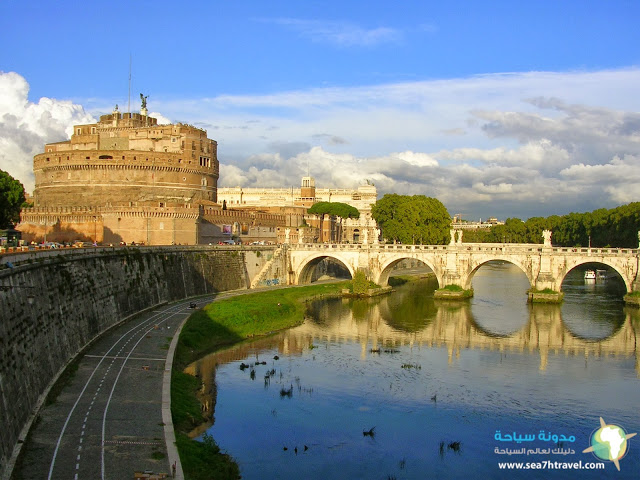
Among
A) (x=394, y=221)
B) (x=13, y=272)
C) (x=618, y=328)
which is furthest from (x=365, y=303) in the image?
(x=13, y=272)

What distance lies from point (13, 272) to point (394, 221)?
6287cm

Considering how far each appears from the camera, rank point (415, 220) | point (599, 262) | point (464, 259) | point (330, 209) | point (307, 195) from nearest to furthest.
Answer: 1. point (599, 262)
2. point (464, 259)
3. point (415, 220)
4. point (330, 209)
5. point (307, 195)

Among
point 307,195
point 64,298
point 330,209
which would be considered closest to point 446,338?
point 64,298

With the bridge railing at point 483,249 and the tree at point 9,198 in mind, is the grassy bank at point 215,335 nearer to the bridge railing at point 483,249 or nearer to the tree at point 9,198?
the bridge railing at point 483,249

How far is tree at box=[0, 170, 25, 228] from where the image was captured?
46.4m

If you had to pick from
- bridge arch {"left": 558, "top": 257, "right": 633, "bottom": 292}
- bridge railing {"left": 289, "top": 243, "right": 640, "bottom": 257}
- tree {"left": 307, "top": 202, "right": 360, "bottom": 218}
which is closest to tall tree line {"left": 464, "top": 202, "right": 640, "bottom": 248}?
bridge railing {"left": 289, "top": 243, "right": 640, "bottom": 257}

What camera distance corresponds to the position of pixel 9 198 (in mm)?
46781

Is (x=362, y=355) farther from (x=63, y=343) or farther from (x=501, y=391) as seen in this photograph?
(x=63, y=343)

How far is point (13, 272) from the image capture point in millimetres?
21641

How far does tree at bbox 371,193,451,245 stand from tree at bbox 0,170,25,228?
42.8 meters

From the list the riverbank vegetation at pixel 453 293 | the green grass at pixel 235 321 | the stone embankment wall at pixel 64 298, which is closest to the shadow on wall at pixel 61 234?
the stone embankment wall at pixel 64 298

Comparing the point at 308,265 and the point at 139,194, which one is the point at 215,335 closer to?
the point at 308,265

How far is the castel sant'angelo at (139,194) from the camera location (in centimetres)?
6391

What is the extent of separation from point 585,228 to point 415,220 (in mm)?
26519
